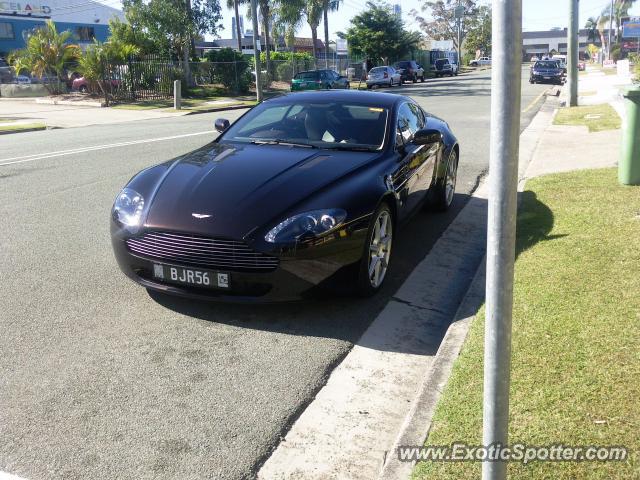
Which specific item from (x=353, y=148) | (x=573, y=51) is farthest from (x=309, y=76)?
(x=353, y=148)

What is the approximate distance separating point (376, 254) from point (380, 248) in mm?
97

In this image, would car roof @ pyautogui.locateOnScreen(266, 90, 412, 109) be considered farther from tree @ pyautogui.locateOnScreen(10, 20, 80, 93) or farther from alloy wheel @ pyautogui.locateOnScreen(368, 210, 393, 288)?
tree @ pyautogui.locateOnScreen(10, 20, 80, 93)

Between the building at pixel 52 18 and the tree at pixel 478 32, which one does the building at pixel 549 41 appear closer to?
the tree at pixel 478 32

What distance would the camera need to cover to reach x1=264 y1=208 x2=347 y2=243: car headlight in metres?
4.21

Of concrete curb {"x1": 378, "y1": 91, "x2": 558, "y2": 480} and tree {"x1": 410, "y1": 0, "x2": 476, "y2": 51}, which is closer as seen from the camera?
concrete curb {"x1": 378, "y1": 91, "x2": 558, "y2": 480}

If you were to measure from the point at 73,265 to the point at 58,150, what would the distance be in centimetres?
773

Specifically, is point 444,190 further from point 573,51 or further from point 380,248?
point 573,51

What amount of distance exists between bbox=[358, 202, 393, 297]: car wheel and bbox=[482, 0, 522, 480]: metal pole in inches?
103

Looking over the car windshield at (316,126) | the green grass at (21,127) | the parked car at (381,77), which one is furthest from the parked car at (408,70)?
the car windshield at (316,126)

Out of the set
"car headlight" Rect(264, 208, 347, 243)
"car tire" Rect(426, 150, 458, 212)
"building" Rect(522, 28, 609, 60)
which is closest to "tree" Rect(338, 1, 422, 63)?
"car tire" Rect(426, 150, 458, 212)

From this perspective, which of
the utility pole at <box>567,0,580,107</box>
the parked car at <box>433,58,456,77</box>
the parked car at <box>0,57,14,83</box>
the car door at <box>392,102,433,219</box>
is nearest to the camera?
the car door at <box>392,102,433,219</box>

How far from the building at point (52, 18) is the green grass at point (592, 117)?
139 feet

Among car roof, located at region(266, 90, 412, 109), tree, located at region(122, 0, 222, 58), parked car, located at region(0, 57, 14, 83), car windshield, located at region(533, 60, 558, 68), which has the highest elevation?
tree, located at region(122, 0, 222, 58)

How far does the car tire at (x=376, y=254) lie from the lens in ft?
15.1
